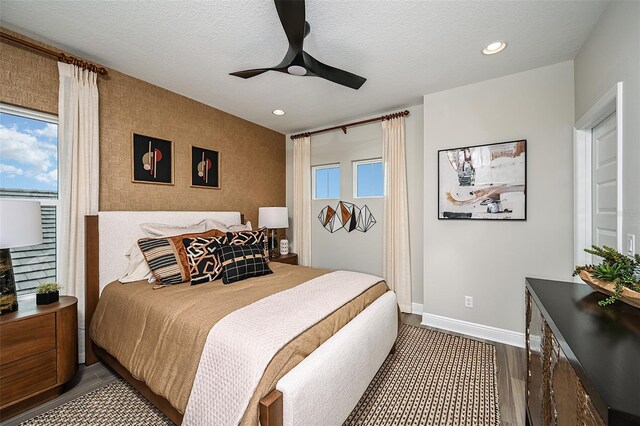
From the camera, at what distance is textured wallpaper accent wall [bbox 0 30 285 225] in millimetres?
2129

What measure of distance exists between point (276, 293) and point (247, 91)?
2.33m

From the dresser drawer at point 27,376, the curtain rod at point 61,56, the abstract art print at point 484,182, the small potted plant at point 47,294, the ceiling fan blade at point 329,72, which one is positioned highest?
the curtain rod at point 61,56

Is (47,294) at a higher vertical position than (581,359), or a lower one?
lower

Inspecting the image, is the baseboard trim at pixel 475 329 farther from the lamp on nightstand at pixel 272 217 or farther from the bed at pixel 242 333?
the lamp on nightstand at pixel 272 217

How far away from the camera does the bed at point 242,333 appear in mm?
1257

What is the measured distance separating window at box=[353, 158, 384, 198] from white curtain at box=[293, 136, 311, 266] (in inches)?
31.2

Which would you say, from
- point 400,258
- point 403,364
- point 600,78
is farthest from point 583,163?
point 403,364

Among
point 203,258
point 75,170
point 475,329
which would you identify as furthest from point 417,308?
point 75,170

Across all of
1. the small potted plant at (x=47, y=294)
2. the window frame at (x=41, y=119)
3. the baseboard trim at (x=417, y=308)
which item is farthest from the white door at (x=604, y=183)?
the window frame at (x=41, y=119)

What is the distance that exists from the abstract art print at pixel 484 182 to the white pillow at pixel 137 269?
304 cm

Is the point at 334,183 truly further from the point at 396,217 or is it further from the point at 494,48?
the point at 494,48

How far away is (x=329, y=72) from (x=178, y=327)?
2074 millimetres

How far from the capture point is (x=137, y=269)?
240 cm

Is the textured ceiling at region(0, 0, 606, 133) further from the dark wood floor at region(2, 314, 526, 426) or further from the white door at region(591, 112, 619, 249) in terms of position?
the dark wood floor at region(2, 314, 526, 426)
